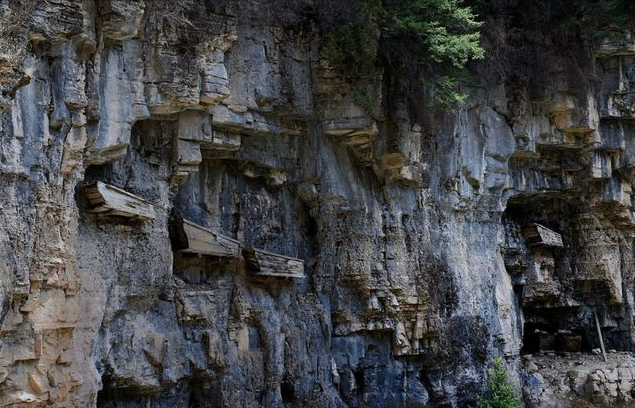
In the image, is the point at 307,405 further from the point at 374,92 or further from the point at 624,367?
the point at 624,367

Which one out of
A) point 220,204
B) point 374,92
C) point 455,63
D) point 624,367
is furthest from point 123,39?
point 624,367

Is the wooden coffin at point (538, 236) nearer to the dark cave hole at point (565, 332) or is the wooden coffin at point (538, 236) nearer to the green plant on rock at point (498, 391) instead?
the dark cave hole at point (565, 332)

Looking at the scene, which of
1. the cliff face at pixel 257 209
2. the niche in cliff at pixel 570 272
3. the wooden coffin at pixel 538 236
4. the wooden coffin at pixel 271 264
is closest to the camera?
the cliff face at pixel 257 209

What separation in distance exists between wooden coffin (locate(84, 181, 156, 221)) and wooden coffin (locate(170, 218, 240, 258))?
4.03 feet

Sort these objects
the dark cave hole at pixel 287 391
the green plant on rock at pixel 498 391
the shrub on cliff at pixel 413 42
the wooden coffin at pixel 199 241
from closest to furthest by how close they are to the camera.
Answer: the wooden coffin at pixel 199 241, the shrub on cliff at pixel 413 42, the dark cave hole at pixel 287 391, the green plant on rock at pixel 498 391

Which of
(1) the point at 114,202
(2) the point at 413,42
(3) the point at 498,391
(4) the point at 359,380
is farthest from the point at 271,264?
(3) the point at 498,391

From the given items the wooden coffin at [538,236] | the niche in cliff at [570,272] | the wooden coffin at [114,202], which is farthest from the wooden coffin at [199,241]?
the wooden coffin at [538,236]

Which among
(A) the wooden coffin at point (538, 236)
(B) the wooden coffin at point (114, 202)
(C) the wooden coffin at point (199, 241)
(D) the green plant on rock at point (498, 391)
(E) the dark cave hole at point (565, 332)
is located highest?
(A) the wooden coffin at point (538, 236)

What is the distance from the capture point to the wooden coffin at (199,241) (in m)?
13.7

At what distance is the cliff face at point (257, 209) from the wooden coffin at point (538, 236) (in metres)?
0.64

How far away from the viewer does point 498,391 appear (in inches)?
694

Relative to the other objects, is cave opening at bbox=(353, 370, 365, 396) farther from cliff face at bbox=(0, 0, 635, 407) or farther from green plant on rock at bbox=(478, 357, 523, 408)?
green plant on rock at bbox=(478, 357, 523, 408)

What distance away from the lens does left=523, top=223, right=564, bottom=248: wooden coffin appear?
925 inches

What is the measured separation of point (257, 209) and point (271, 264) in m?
1.16
